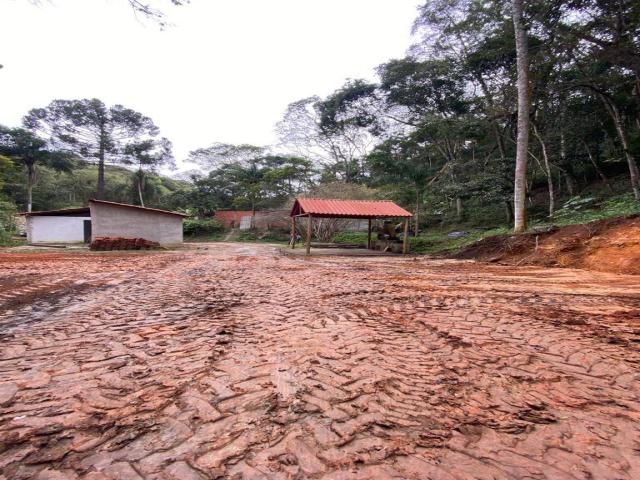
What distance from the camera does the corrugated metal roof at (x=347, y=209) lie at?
14.4 meters

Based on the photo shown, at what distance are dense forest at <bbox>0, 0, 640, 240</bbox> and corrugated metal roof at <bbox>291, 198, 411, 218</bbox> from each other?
308cm

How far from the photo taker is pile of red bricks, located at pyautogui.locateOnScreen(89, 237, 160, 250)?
53.5ft

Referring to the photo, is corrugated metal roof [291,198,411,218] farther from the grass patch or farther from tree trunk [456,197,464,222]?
the grass patch

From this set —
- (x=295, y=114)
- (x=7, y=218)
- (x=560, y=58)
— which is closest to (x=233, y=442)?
(x=560, y=58)

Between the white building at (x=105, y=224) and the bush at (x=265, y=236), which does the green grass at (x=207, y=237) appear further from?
the white building at (x=105, y=224)

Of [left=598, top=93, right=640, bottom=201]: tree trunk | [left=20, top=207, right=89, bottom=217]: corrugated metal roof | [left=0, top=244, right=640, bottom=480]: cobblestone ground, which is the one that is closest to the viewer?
[left=0, top=244, right=640, bottom=480]: cobblestone ground

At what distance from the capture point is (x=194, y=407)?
1779 millimetres

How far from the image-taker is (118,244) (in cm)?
1672

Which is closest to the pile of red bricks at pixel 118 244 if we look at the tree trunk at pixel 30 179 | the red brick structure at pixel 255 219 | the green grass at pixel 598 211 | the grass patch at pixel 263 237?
the grass patch at pixel 263 237

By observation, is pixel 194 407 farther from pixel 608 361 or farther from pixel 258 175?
pixel 258 175

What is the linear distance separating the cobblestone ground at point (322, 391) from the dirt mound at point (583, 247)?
160 inches

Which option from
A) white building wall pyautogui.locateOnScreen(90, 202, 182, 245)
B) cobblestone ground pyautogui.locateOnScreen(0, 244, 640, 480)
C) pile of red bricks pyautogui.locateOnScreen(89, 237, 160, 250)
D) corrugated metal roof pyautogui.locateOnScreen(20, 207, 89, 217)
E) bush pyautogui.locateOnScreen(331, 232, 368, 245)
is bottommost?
cobblestone ground pyautogui.locateOnScreen(0, 244, 640, 480)

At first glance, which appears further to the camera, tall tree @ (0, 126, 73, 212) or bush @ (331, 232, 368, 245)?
tall tree @ (0, 126, 73, 212)

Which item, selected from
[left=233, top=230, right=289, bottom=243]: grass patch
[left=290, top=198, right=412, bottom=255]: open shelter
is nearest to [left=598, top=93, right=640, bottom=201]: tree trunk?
[left=290, top=198, right=412, bottom=255]: open shelter
